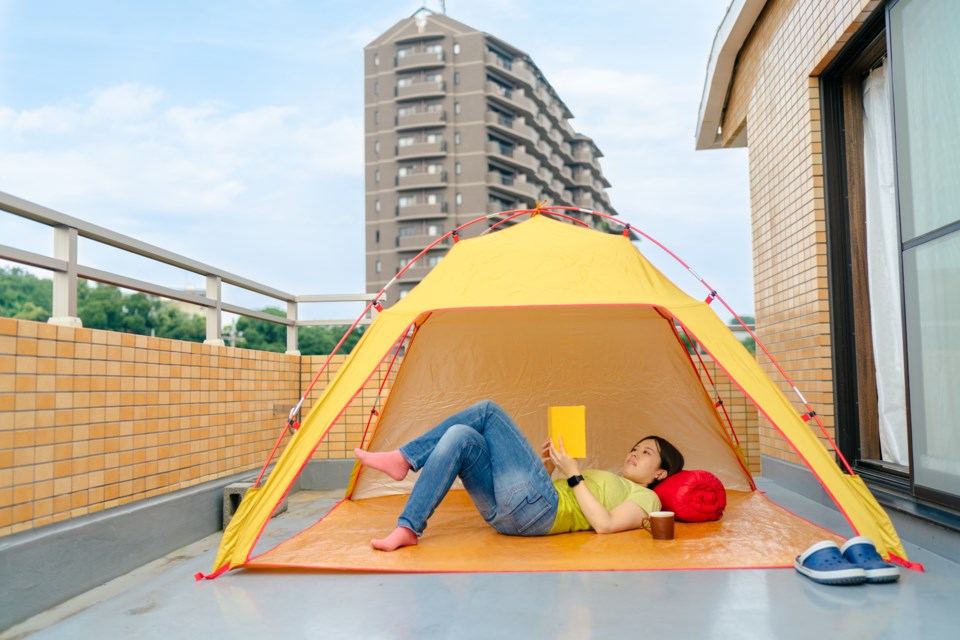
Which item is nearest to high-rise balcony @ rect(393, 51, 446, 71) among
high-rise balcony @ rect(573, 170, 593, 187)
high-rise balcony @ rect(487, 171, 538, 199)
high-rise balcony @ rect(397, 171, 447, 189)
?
high-rise balcony @ rect(397, 171, 447, 189)

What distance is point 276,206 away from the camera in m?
44.9

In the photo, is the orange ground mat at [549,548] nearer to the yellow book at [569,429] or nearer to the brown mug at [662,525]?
the brown mug at [662,525]

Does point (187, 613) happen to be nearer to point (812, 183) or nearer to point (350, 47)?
point (812, 183)

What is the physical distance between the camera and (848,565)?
86.1 inches

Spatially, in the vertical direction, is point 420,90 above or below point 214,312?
above

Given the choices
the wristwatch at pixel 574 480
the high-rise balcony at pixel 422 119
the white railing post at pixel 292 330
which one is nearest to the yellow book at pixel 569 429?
the wristwatch at pixel 574 480

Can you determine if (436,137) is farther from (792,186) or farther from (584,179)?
(792,186)

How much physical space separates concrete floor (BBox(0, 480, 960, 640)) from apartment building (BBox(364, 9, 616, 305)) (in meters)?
30.5

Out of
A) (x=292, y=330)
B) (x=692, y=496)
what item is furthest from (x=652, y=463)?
(x=292, y=330)

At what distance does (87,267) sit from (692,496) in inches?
99.3

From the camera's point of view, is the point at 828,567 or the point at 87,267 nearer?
the point at 828,567

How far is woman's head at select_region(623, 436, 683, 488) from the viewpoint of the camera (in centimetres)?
310

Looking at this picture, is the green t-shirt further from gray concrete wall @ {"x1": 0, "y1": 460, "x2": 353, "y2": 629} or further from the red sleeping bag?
gray concrete wall @ {"x1": 0, "y1": 460, "x2": 353, "y2": 629}

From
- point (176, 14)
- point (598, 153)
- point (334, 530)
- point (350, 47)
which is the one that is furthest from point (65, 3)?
point (334, 530)
